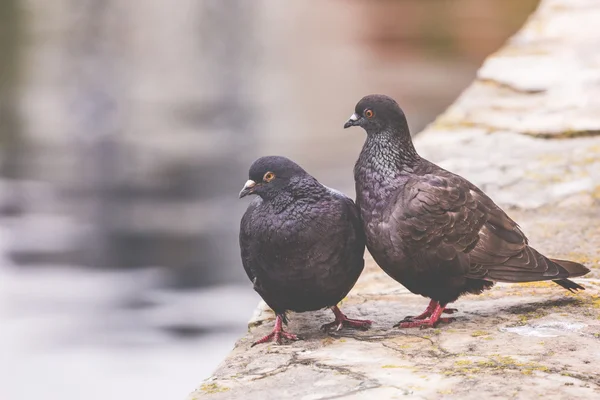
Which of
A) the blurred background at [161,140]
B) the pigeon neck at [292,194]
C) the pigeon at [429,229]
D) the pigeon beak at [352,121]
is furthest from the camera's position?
the blurred background at [161,140]

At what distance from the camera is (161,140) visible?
40.5 ft

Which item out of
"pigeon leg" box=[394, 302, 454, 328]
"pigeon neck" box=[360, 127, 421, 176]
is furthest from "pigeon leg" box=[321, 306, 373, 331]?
"pigeon neck" box=[360, 127, 421, 176]

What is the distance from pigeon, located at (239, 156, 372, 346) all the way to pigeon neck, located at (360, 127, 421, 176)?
20cm

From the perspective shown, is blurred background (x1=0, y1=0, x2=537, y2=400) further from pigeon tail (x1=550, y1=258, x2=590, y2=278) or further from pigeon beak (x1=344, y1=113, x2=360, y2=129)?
pigeon tail (x1=550, y1=258, x2=590, y2=278)

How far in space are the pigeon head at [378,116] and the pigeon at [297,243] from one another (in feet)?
0.99

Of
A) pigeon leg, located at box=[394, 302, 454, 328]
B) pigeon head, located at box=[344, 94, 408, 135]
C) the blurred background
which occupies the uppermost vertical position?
the blurred background

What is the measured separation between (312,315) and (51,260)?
456cm

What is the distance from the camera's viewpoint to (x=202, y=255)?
26.6 feet

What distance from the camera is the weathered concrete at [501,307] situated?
114 inches

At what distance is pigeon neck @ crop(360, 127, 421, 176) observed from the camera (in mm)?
3645

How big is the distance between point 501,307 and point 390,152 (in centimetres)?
74

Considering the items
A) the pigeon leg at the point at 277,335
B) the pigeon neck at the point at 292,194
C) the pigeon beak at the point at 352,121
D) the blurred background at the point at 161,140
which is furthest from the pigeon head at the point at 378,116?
the blurred background at the point at 161,140

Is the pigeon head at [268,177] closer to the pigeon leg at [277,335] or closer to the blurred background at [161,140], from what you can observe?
the pigeon leg at [277,335]

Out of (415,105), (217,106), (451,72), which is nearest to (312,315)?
(415,105)
